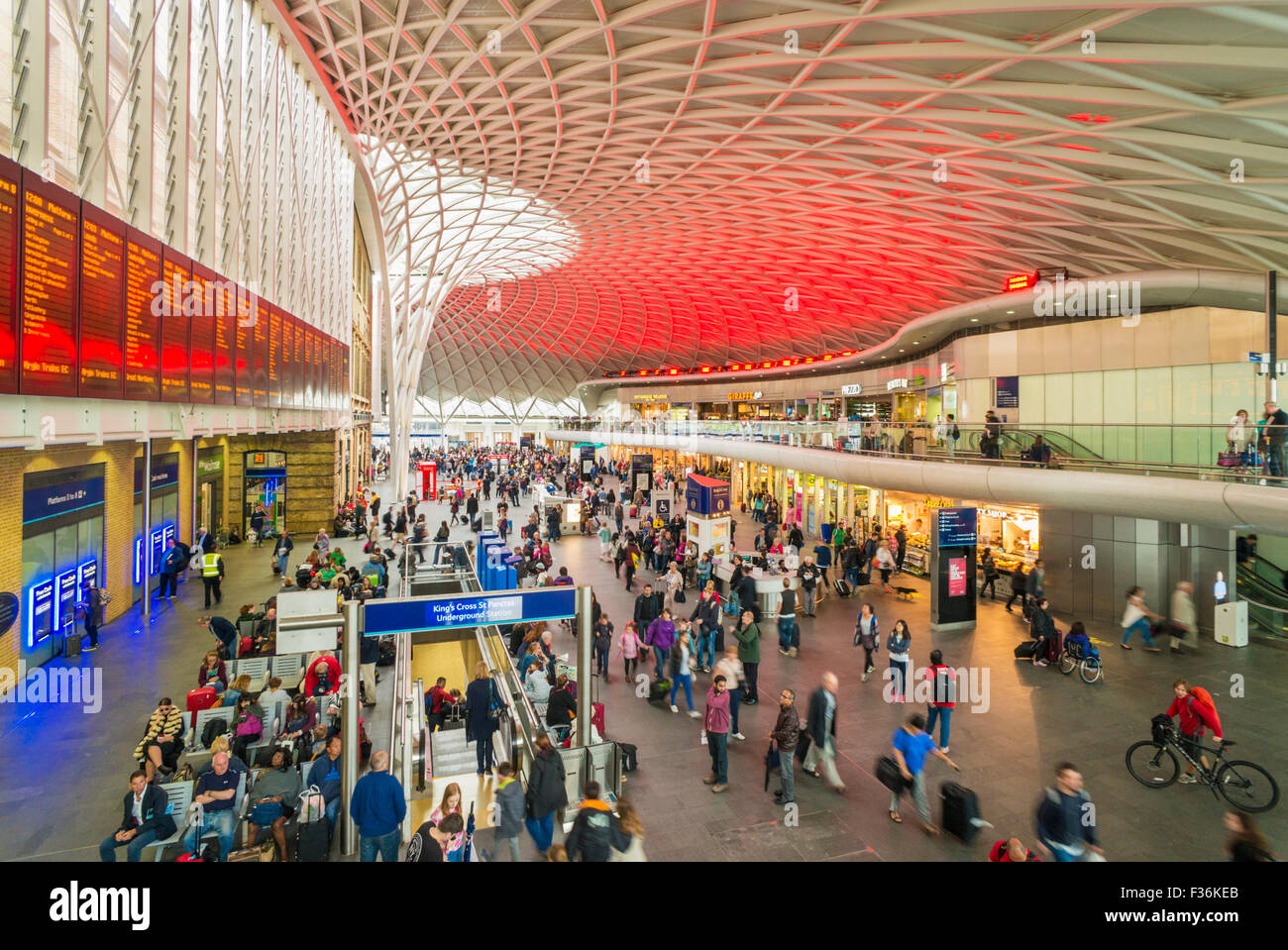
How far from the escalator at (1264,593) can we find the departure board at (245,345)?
23.0 m

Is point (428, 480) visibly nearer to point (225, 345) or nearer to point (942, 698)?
point (225, 345)

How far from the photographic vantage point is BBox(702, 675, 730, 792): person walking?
800cm

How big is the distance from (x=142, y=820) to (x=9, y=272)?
5.68 m

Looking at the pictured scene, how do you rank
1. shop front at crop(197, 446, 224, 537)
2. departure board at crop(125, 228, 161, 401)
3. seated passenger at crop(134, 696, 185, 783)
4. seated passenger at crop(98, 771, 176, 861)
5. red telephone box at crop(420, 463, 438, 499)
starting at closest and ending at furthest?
seated passenger at crop(98, 771, 176, 861), seated passenger at crop(134, 696, 185, 783), departure board at crop(125, 228, 161, 401), shop front at crop(197, 446, 224, 537), red telephone box at crop(420, 463, 438, 499)

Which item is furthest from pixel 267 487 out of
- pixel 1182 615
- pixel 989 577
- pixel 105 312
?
pixel 1182 615

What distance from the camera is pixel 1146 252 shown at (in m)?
20.2

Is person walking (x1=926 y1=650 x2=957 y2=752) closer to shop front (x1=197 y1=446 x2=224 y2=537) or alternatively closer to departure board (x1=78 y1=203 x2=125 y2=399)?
departure board (x1=78 y1=203 x2=125 y2=399)

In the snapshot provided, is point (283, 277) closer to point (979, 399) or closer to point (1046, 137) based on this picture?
point (1046, 137)

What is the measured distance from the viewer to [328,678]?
9938mm

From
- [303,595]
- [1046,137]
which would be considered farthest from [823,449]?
[303,595]

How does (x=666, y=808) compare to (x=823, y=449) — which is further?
(x=823, y=449)

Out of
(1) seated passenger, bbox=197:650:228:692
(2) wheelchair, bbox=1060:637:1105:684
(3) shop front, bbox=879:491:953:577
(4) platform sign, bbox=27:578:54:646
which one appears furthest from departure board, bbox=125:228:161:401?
(3) shop front, bbox=879:491:953:577

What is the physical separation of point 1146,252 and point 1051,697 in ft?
53.5

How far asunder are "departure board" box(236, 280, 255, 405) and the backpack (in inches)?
314
